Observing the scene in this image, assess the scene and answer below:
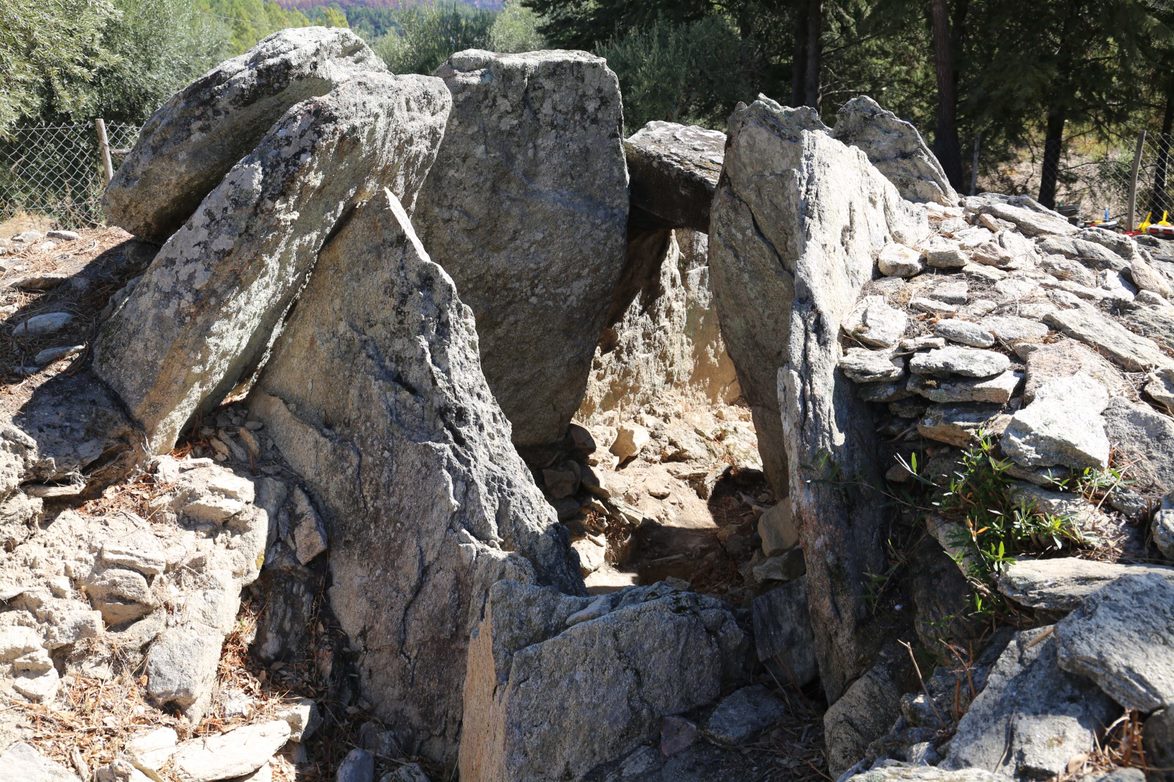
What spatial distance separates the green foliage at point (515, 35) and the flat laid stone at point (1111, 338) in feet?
49.9

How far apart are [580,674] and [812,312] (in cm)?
183

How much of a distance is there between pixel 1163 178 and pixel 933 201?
6187 millimetres

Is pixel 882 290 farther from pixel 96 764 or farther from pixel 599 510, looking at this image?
pixel 96 764

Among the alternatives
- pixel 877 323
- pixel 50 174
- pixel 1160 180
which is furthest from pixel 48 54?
pixel 1160 180

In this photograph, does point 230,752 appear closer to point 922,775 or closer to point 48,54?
point 922,775

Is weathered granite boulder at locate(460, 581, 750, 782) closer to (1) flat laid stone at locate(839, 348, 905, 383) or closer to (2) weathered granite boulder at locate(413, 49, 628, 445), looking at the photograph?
(1) flat laid stone at locate(839, 348, 905, 383)

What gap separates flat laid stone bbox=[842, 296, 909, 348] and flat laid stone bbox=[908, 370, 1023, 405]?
1.24 feet

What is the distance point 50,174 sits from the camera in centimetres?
1137

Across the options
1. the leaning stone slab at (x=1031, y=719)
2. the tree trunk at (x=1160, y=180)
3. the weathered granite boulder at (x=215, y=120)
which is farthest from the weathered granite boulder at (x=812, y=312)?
the tree trunk at (x=1160, y=180)

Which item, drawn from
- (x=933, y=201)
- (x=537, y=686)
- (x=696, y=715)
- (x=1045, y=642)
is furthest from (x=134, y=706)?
(x=933, y=201)

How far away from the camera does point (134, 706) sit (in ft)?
12.1

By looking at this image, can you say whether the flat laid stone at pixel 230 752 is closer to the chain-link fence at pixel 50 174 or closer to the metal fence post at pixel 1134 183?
the chain-link fence at pixel 50 174

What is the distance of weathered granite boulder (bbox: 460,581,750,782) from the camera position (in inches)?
137

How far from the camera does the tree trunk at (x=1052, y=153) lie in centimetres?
1231
